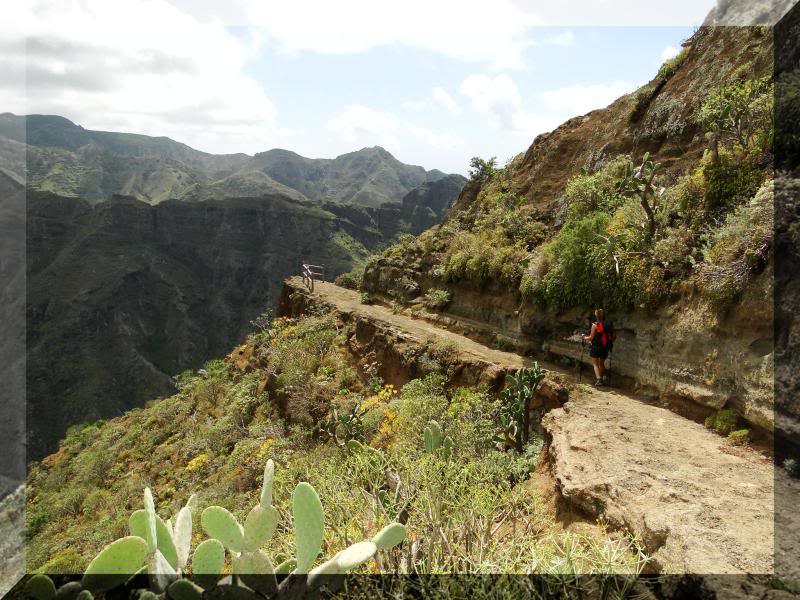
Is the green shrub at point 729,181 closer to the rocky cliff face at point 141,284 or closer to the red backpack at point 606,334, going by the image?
the red backpack at point 606,334

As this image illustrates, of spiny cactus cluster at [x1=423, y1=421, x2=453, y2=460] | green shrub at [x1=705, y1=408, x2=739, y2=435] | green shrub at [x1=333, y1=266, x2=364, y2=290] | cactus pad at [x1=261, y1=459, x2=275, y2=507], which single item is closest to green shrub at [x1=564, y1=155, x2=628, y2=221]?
green shrub at [x1=705, y1=408, x2=739, y2=435]

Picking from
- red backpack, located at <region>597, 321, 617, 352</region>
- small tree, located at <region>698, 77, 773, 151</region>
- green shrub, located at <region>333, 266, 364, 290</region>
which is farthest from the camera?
green shrub, located at <region>333, 266, 364, 290</region>

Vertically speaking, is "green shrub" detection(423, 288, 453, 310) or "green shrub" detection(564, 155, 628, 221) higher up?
"green shrub" detection(564, 155, 628, 221)

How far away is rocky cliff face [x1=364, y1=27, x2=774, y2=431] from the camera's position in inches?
221

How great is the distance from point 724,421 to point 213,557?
5922 mm

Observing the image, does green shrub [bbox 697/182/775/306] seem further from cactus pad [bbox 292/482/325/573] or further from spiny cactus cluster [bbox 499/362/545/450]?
cactus pad [bbox 292/482/325/573]

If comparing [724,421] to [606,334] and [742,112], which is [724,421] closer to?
[606,334]

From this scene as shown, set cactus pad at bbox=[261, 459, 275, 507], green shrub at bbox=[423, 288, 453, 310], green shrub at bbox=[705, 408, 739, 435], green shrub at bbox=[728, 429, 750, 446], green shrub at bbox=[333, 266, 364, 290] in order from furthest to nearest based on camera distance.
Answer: green shrub at bbox=[333, 266, 364, 290], green shrub at bbox=[423, 288, 453, 310], green shrub at bbox=[705, 408, 739, 435], green shrub at bbox=[728, 429, 750, 446], cactus pad at bbox=[261, 459, 275, 507]

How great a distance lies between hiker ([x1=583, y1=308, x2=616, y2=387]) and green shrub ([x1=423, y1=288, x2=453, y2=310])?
6020 millimetres

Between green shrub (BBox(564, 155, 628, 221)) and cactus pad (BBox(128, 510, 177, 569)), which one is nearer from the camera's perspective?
cactus pad (BBox(128, 510, 177, 569))

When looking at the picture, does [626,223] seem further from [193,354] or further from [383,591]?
[193,354]

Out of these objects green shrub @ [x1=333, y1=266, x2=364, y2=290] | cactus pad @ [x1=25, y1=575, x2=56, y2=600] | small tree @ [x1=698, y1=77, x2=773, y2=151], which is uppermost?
small tree @ [x1=698, y1=77, x2=773, y2=151]

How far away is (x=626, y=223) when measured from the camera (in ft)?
28.1

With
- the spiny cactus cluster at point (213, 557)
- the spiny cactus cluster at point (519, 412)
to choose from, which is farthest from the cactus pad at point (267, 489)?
the spiny cactus cluster at point (519, 412)
